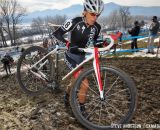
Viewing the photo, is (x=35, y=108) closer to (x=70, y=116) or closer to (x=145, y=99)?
(x=70, y=116)

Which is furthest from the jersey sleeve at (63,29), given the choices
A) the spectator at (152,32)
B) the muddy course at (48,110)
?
the spectator at (152,32)

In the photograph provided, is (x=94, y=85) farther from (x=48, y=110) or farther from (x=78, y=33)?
(x=48, y=110)

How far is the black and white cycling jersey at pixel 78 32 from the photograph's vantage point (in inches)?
197

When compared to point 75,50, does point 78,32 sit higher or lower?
higher

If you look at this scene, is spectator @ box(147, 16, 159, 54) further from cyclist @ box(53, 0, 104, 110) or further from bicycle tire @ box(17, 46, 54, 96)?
cyclist @ box(53, 0, 104, 110)

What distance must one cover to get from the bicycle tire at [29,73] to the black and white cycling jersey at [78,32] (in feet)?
3.56

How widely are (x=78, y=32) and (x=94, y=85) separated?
3.68 feet

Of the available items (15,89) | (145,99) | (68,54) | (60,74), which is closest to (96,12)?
(68,54)

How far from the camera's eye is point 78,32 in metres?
5.09

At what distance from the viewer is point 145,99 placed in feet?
18.9

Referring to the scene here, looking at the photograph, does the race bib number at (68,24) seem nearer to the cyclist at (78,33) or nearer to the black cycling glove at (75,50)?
the cyclist at (78,33)

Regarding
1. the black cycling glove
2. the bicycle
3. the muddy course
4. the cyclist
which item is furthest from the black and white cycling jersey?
the muddy course

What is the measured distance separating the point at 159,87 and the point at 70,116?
9.40 feet

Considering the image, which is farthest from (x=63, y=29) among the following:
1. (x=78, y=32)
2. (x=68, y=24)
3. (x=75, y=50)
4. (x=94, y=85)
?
(x=94, y=85)
